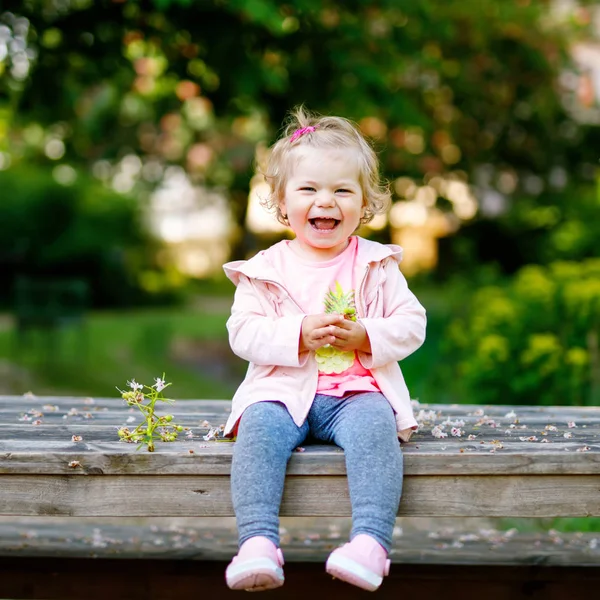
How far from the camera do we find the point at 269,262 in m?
2.75

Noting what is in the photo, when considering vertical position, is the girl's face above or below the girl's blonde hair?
below

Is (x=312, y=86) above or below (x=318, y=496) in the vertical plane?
above

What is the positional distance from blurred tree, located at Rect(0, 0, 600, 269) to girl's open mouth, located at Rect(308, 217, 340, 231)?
2.36m

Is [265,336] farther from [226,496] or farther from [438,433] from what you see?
[438,433]

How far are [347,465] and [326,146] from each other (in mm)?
908

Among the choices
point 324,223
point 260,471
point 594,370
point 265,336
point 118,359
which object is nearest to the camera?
point 260,471

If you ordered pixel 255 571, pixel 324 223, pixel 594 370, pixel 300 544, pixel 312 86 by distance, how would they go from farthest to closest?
pixel 312 86 < pixel 594 370 < pixel 300 544 < pixel 324 223 < pixel 255 571

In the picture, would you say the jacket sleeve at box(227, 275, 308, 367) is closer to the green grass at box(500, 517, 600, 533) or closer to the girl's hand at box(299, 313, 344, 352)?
the girl's hand at box(299, 313, 344, 352)

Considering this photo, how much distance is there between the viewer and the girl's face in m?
2.64

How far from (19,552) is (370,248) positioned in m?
1.97

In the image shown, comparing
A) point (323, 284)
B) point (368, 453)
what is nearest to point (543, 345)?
point (323, 284)

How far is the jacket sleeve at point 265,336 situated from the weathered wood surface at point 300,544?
4.19 feet

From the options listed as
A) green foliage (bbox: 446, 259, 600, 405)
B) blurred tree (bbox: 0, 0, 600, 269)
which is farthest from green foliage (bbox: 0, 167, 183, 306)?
green foliage (bbox: 446, 259, 600, 405)

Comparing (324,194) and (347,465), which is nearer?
(347,465)
